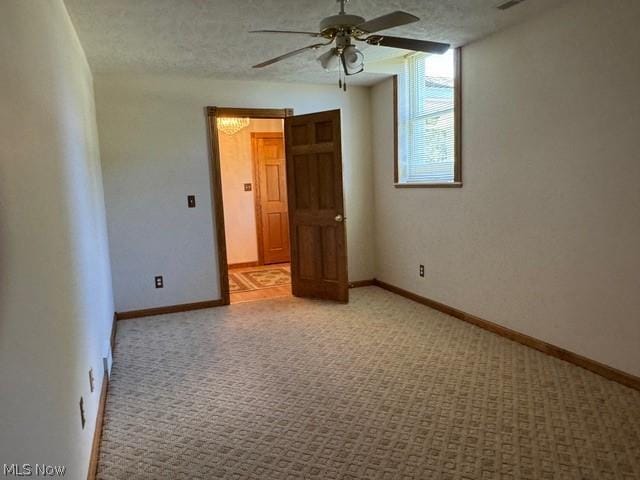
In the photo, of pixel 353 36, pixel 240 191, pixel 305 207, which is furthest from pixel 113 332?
pixel 240 191

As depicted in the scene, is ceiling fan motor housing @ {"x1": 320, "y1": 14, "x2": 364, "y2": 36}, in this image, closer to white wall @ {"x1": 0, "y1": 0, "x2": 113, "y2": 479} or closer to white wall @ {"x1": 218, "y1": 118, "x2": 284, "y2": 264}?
white wall @ {"x1": 0, "y1": 0, "x2": 113, "y2": 479}

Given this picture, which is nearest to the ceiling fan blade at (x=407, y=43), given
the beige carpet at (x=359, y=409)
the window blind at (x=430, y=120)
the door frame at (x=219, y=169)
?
the window blind at (x=430, y=120)

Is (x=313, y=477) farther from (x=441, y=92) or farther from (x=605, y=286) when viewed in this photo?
(x=441, y=92)

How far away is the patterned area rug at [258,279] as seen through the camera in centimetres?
572

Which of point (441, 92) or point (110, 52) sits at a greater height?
point (110, 52)

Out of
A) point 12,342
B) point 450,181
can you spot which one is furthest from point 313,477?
point 450,181

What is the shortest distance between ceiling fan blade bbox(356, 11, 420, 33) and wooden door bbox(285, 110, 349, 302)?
7.07ft

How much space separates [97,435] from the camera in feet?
7.60

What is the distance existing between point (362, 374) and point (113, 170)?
10.1 ft

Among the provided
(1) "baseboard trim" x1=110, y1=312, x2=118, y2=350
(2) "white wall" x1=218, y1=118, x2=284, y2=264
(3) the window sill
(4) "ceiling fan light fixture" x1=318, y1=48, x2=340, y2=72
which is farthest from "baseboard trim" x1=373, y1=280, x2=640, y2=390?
(2) "white wall" x1=218, y1=118, x2=284, y2=264

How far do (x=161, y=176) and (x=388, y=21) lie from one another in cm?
301

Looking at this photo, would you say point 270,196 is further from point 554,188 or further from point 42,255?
point 42,255

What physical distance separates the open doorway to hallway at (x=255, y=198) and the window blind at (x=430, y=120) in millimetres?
2608

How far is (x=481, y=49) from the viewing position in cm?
365
